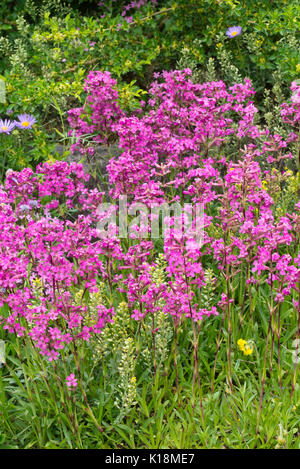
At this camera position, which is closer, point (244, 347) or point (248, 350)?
point (248, 350)

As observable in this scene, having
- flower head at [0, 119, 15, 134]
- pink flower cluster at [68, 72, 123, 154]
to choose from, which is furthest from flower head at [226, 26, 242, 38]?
flower head at [0, 119, 15, 134]

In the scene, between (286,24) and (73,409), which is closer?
(73,409)

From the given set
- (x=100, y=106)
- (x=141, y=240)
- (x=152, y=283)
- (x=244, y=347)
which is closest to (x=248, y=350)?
(x=244, y=347)

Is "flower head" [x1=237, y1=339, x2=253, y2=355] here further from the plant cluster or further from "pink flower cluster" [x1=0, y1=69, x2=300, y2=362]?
"pink flower cluster" [x1=0, y1=69, x2=300, y2=362]

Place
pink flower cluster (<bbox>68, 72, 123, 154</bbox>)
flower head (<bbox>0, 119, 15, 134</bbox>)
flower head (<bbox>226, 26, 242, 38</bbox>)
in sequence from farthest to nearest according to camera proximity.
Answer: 1. flower head (<bbox>226, 26, 242, 38</bbox>)
2. flower head (<bbox>0, 119, 15, 134</bbox>)
3. pink flower cluster (<bbox>68, 72, 123, 154</bbox>)

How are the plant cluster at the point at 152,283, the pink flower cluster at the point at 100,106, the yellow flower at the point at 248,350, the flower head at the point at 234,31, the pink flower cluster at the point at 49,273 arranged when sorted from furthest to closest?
the flower head at the point at 234,31
the pink flower cluster at the point at 100,106
the yellow flower at the point at 248,350
the plant cluster at the point at 152,283
the pink flower cluster at the point at 49,273

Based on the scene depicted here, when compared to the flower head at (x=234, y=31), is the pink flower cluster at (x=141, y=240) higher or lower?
lower

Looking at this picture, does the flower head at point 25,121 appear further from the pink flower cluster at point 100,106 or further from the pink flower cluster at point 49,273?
the pink flower cluster at point 49,273

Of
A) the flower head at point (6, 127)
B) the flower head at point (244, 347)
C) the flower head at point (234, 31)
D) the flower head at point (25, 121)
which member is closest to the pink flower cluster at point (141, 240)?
the flower head at point (244, 347)

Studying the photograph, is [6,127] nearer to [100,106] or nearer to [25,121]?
[25,121]

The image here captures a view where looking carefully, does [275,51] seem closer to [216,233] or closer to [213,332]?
[216,233]
